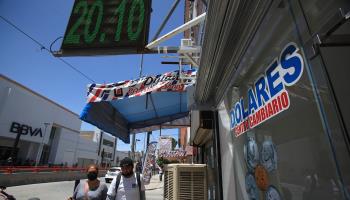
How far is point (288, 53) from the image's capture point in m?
1.45

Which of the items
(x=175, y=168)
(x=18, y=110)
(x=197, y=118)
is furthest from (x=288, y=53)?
(x=18, y=110)

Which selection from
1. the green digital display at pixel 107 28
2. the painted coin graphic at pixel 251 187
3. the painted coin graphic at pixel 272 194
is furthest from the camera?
the green digital display at pixel 107 28

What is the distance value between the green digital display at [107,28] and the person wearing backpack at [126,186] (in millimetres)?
1854

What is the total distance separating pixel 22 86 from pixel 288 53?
1334 inches

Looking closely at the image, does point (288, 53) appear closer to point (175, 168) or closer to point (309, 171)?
point (309, 171)

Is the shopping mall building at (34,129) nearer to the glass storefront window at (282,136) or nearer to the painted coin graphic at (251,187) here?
the painted coin graphic at (251,187)

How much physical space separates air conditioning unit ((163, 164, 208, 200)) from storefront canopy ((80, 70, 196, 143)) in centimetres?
217

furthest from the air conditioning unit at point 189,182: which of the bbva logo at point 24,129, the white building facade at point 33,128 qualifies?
the bbva logo at point 24,129

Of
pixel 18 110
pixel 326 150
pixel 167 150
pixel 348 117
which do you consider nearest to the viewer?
pixel 348 117

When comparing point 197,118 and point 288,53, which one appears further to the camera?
point 197,118

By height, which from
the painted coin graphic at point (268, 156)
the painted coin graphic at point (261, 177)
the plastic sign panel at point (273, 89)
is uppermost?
the plastic sign panel at point (273, 89)

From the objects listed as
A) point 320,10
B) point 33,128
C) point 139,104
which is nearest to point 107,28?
point 320,10

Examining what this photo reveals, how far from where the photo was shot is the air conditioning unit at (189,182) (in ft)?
13.3

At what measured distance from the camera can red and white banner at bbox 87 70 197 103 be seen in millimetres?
5775
